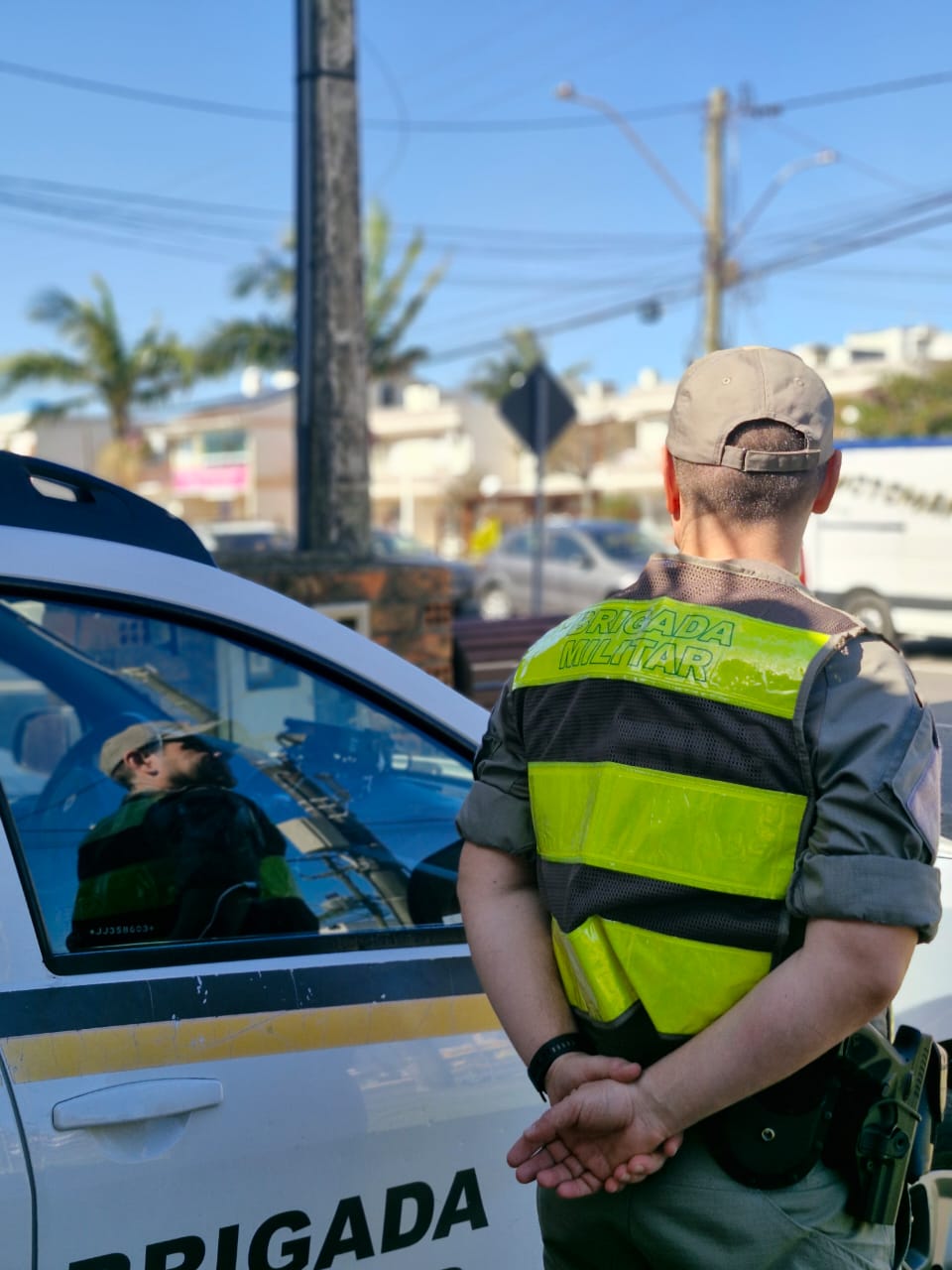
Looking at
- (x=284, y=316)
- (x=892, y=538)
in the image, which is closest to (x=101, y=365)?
(x=284, y=316)

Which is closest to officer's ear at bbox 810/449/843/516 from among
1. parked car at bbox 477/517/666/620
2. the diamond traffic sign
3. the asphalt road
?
the asphalt road

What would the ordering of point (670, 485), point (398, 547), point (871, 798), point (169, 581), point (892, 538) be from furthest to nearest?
point (398, 547)
point (892, 538)
point (169, 581)
point (670, 485)
point (871, 798)

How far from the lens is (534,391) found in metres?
10.0

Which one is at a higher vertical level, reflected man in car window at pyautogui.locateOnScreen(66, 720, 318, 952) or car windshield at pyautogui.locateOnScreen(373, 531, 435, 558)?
car windshield at pyautogui.locateOnScreen(373, 531, 435, 558)

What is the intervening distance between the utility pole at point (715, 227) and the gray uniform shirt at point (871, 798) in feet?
66.9

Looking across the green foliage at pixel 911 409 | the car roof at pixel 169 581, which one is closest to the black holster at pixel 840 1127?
the car roof at pixel 169 581

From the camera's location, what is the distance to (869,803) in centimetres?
137

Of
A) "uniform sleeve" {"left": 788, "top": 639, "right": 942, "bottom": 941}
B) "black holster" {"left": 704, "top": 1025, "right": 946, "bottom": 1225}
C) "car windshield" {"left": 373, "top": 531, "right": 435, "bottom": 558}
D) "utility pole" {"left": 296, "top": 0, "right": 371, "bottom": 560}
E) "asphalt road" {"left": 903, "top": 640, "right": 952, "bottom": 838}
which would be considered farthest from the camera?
"car windshield" {"left": 373, "top": 531, "right": 435, "bottom": 558}

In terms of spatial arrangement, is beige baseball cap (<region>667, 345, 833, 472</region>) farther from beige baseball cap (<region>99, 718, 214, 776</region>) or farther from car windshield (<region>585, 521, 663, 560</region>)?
car windshield (<region>585, 521, 663, 560</region>)

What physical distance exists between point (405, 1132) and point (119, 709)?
1135 millimetres

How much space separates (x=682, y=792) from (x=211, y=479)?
48845 millimetres

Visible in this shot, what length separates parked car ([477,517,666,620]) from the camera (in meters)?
17.1

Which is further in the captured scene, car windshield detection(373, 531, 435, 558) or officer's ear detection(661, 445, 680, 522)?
car windshield detection(373, 531, 435, 558)

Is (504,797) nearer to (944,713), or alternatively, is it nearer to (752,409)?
(752,409)
